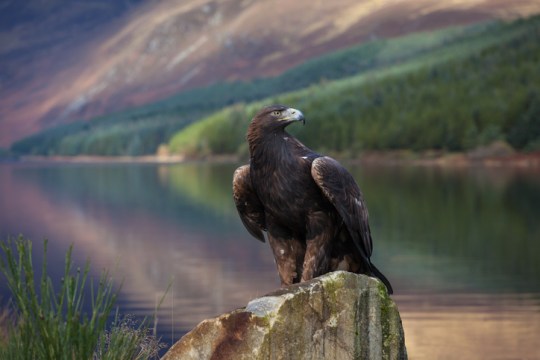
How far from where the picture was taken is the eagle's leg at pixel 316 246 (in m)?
10.1

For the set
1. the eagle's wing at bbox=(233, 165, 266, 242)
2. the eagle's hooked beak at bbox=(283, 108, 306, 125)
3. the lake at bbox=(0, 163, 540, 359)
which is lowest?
the lake at bbox=(0, 163, 540, 359)

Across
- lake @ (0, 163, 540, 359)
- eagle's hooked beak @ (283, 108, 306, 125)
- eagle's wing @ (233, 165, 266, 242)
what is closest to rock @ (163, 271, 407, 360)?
lake @ (0, 163, 540, 359)

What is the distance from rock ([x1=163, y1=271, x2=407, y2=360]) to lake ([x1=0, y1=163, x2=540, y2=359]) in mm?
672

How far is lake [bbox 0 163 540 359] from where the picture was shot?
74.4 ft

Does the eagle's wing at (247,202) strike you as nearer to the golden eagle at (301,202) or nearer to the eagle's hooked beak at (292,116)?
the golden eagle at (301,202)

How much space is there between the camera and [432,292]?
1136 inches

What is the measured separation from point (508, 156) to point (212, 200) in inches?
4150

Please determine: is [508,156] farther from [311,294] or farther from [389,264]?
[311,294]

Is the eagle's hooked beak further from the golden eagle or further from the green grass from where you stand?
the green grass

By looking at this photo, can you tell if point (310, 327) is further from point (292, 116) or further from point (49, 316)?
point (292, 116)

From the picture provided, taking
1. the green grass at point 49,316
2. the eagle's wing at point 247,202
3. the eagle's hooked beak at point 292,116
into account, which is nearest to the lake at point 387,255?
the green grass at point 49,316

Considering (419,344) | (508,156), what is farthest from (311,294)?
(508,156)

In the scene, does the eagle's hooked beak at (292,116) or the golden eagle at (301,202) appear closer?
the eagle's hooked beak at (292,116)

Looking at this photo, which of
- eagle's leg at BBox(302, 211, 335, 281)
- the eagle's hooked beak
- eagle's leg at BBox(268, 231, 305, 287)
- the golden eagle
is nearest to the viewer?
the eagle's hooked beak
